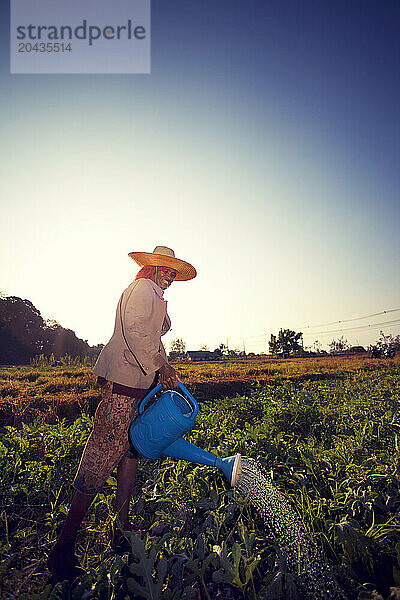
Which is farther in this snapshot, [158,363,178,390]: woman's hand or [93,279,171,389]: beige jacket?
[158,363,178,390]: woman's hand

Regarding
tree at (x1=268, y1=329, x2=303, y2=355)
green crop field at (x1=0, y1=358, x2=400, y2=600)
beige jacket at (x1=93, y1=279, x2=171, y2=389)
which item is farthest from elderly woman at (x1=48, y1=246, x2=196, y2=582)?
tree at (x1=268, y1=329, x2=303, y2=355)

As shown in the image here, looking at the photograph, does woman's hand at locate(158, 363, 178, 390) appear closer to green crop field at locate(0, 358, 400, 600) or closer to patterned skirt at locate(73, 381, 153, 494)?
patterned skirt at locate(73, 381, 153, 494)

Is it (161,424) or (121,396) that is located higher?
(121,396)

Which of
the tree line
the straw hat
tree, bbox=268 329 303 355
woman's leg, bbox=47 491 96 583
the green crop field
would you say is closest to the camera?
the green crop field

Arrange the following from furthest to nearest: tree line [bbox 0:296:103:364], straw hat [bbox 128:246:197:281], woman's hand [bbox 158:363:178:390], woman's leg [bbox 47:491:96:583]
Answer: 1. tree line [bbox 0:296:103:364]
2. straw hat [bbox 128:246:197:281]
3. woman's hand [bbox 158:363:178:390]
4. woman's leg [bbox 47:491:96:583]

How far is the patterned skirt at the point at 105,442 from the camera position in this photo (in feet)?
5.80

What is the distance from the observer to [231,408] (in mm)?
5613

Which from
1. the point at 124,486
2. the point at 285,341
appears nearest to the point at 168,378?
the point at 124,486

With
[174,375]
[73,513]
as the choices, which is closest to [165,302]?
[174,375]

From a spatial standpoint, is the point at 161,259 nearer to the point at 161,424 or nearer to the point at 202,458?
the point at 161,424

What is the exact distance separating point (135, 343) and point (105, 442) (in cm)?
59

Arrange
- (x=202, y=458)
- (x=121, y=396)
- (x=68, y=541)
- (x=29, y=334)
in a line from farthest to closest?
(x=29, y=334), (x=202, y=458), (x=121, y=396), (x=68, y=541)

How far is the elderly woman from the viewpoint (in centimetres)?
175

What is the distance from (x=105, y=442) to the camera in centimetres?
180
